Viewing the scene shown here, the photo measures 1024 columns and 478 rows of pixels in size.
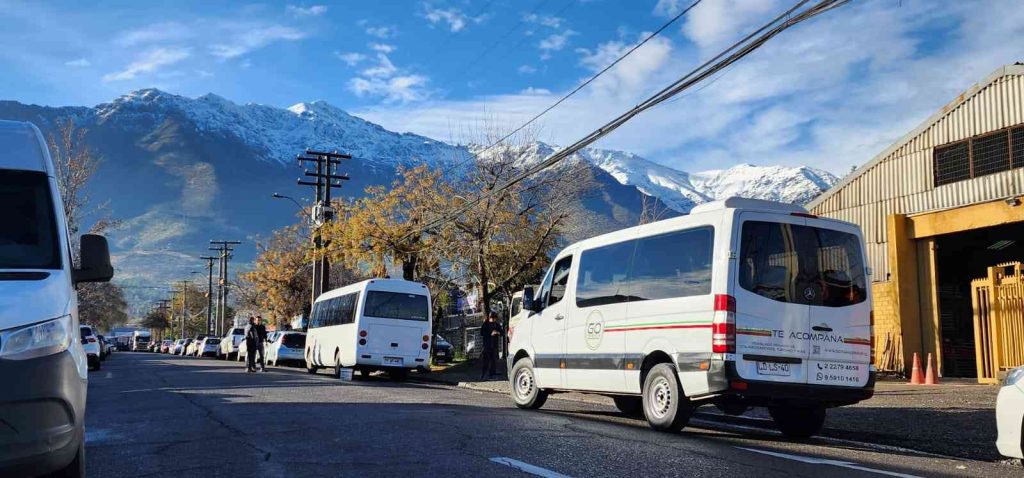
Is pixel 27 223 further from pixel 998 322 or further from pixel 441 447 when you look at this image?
pixel 998 322

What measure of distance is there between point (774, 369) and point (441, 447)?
148 inches

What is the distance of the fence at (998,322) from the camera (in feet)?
54.6

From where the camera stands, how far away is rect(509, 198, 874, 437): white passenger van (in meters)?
9.25

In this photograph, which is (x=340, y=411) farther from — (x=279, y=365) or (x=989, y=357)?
(x=279, y=365)

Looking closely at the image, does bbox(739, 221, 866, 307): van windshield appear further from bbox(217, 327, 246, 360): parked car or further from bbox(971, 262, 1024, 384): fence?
bbox(217, 327, 246, 360): parked car

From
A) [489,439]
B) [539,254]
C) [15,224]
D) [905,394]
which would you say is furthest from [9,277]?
A: [539,254]

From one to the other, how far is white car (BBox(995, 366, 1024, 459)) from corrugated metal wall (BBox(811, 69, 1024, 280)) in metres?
12.5

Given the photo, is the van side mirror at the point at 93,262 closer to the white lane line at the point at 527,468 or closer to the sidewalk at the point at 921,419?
the white lane line at the point at 527,468

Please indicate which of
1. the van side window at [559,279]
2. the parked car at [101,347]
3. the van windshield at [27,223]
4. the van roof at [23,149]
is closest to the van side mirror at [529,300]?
the van side window at [559,279]

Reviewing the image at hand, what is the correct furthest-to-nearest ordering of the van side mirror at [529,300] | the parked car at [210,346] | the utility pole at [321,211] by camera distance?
the parked car at [210,346]
the utility pole at [321,211]
the van side mirror at [529,300]

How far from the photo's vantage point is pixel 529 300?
13469 mm

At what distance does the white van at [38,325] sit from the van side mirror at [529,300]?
8.09m

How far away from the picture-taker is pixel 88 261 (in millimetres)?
5902

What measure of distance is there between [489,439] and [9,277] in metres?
4.76
